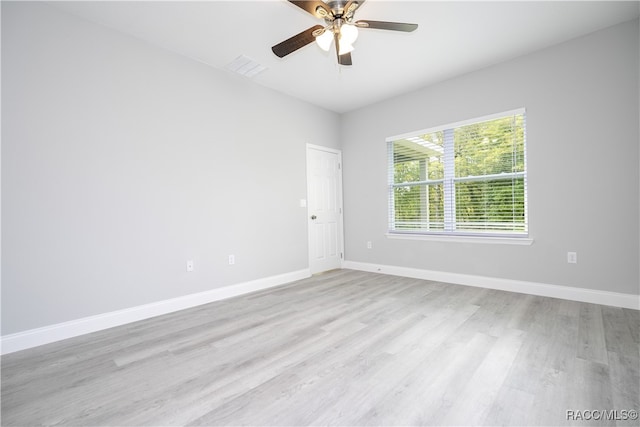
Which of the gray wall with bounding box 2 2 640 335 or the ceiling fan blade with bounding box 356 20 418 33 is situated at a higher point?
the ceiling fan blade with bounding box 356 20 418 33

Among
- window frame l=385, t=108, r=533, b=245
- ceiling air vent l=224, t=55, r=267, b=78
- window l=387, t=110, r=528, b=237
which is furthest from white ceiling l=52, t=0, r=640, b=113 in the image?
window l=387, t=110, r=528, b=237

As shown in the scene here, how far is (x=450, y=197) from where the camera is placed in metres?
4.04

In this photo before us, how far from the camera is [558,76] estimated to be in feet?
10.3

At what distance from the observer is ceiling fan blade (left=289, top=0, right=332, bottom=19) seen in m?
1.98

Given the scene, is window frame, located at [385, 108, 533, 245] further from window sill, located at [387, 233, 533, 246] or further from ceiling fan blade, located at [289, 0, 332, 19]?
ceiling fan blade, located at [289, 0, 332, 19]

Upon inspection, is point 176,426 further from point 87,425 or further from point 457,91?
point 457,91

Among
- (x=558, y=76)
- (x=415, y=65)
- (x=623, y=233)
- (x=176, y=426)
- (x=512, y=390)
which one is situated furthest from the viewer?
(x=415, y=65)

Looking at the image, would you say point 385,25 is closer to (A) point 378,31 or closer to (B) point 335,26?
(B) point 335,26

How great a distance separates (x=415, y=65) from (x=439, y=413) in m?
3.59

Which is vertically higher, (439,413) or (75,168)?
(75,168)

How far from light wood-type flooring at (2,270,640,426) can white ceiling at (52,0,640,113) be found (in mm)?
2833

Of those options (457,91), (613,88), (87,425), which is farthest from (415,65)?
(87,425)

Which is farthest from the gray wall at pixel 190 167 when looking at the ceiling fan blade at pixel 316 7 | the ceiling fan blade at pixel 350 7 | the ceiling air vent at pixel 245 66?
the ceiling fan blade at pixel 350 7

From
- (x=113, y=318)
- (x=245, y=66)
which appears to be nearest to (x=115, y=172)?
(x=113, y=318)
